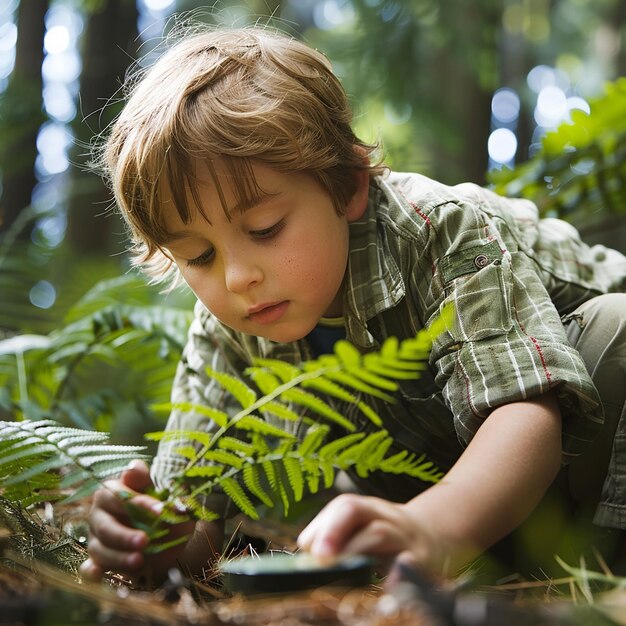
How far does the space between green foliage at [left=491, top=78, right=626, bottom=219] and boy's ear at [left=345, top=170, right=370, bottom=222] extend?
1.47 meters

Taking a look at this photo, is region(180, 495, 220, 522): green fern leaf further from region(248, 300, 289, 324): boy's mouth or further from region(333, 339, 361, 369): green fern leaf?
region(248, 300, 289, 324): boy's mouth

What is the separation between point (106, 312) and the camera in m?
2.78

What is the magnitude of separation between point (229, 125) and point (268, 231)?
0.98 feet

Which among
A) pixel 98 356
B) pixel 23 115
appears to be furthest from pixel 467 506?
pixel 23 115

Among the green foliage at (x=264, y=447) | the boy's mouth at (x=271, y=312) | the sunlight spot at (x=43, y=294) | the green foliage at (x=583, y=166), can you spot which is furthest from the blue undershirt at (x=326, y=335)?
the sunlight spot at (x=43, y=294)

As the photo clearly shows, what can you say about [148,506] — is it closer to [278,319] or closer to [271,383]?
[271,383]

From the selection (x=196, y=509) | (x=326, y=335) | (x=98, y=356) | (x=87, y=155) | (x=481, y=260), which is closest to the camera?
(x=196, y=509)

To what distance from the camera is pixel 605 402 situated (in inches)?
74.5

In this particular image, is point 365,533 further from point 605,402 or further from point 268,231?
point 605,402

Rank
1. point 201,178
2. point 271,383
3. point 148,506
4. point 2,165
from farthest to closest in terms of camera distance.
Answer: point 2,165, point 201,178, point 148,506, point 271,383

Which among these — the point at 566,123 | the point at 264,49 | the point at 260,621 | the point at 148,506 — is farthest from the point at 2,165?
the point at 260,621

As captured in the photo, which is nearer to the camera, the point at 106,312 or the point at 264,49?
the point at 264,49

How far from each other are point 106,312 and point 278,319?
1.18m

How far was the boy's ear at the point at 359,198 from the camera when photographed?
206 cm
